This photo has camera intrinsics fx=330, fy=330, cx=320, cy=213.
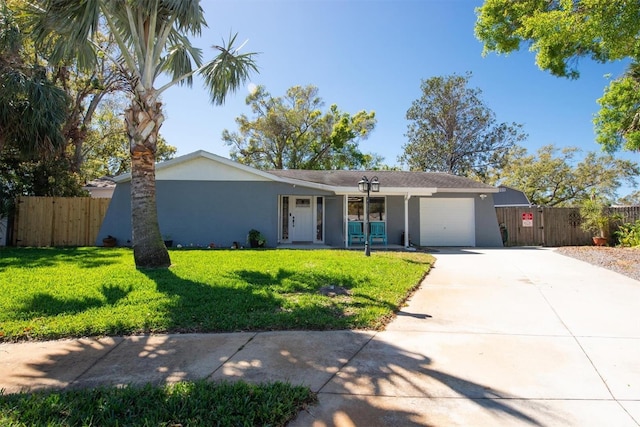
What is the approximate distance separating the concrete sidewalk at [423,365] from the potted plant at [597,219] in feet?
37.5

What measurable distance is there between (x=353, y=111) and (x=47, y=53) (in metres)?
22.7

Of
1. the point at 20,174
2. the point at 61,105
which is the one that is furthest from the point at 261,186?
the point at 20,174

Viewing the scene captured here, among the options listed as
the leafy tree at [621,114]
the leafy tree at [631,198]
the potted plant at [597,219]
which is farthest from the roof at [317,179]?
the leafy tree at [631,198]

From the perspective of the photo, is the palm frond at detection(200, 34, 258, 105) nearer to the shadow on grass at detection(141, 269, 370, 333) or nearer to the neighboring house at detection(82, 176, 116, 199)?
the shadow on grass at detection(141, 269, 370, 333)

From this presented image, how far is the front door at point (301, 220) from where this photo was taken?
14898mm

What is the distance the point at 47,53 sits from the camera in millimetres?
8164

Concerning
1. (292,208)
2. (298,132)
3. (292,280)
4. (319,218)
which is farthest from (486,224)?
(298,132)

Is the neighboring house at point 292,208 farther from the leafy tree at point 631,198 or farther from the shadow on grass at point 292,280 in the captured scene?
the leafy tree at point 631,198

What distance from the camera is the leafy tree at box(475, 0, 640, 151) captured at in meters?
6.81

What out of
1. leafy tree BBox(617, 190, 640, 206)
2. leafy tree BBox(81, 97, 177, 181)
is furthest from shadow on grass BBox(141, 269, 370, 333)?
leafy tree BBox(617, 190, 640, 206)

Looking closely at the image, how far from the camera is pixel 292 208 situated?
14.9 metres

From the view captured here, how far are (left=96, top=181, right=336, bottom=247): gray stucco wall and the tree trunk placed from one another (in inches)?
218

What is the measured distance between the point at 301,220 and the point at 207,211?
4103 millimetres

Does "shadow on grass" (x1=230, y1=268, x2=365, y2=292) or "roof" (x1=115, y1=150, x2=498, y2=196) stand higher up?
"roof" (x1=115, y1=150, x2=498, y2=196)
